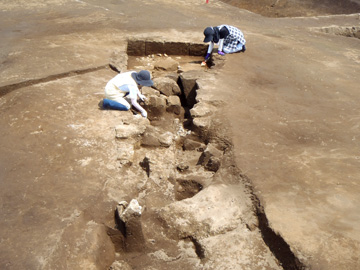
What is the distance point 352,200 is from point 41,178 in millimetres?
3279

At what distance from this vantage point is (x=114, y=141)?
4453mm

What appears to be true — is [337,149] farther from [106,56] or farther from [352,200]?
[106,56]

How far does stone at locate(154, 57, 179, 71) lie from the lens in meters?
7.38

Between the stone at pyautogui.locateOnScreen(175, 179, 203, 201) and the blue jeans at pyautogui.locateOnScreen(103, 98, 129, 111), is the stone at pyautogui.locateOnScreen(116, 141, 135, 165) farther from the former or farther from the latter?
the blue jeans at pyautogui.locateOnScreen(103, 98, 129, 111)

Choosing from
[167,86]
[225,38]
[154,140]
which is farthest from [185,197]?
[225,38]

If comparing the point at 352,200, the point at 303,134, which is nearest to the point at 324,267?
the point at 352,200

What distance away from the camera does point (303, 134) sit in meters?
4.64

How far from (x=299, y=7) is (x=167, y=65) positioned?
9901 millimetres

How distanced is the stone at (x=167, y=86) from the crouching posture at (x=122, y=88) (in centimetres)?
108

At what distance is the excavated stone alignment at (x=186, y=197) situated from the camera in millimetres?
3201

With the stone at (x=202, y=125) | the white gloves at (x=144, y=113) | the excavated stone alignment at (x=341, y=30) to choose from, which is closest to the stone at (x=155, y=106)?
the white gloves at (x=144, y=113)

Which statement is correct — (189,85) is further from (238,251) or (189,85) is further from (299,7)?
(299,7)

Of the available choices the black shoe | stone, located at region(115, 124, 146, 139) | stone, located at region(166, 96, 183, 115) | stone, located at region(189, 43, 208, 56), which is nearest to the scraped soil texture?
stone, located at region(189, 43, 208, 56)

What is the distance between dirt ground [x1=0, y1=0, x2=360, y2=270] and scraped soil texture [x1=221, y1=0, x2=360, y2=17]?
6221 mm
